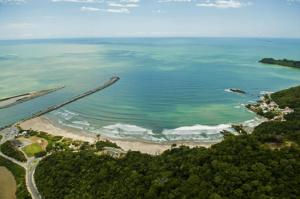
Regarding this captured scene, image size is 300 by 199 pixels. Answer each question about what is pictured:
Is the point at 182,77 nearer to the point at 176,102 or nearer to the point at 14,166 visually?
the point at 176,102

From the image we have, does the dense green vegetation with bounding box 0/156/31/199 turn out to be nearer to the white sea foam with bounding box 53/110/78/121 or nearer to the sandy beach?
the sandy beach

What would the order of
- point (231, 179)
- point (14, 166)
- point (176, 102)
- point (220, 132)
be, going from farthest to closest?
1. point (176, 102)
2. point (220, 132)
3. point (14, 166)
4. point (231, 179)

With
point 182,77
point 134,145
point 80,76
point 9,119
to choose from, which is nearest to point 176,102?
point 134,145

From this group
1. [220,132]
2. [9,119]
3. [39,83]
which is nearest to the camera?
[220,132]

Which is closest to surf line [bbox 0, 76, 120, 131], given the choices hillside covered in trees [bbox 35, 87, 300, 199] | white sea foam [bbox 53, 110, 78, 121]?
white sea foam [bbox 53, 110, 78, 121]

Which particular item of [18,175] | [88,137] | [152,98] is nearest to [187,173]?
[18,175]

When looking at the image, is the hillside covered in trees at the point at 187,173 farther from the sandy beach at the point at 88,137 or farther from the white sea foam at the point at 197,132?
the white sea foam at the point at 197,132

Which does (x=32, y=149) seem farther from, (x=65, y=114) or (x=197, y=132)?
(x=197, y=132)
